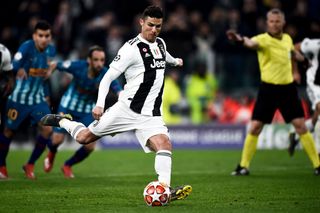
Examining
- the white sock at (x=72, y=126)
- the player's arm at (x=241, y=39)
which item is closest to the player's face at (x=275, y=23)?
the player's arm at (x=241, y=39)

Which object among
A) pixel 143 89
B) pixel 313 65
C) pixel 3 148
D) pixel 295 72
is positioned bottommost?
pixel 3 148

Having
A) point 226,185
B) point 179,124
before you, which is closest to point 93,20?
point 179,124

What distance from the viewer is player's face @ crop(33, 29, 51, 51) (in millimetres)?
13375

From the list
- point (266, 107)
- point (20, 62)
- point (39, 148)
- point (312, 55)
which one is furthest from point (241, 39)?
point (39, 148)

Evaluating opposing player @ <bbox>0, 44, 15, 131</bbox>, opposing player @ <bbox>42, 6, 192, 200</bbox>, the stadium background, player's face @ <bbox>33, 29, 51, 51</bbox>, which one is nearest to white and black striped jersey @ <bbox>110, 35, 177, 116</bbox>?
opposing player @ <bbox>42, 6, 192, 200</bbox>

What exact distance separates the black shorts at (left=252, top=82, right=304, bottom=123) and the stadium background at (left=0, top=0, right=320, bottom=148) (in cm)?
722

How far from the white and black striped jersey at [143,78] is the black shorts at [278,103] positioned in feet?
13.5

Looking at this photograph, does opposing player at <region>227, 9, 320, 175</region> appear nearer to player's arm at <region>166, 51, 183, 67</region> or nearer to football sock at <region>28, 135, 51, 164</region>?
player's arm at <region>166, 51, 183, 67</region>

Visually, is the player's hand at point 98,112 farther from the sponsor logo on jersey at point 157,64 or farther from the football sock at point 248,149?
the football sock at point 248,149

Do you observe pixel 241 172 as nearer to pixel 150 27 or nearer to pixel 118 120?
pixel 118 120

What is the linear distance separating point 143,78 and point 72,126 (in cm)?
137

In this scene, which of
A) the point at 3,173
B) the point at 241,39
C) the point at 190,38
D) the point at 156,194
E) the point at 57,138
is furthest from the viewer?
the point at 190,38

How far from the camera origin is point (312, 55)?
14773mm

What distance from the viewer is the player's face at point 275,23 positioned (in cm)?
1359
